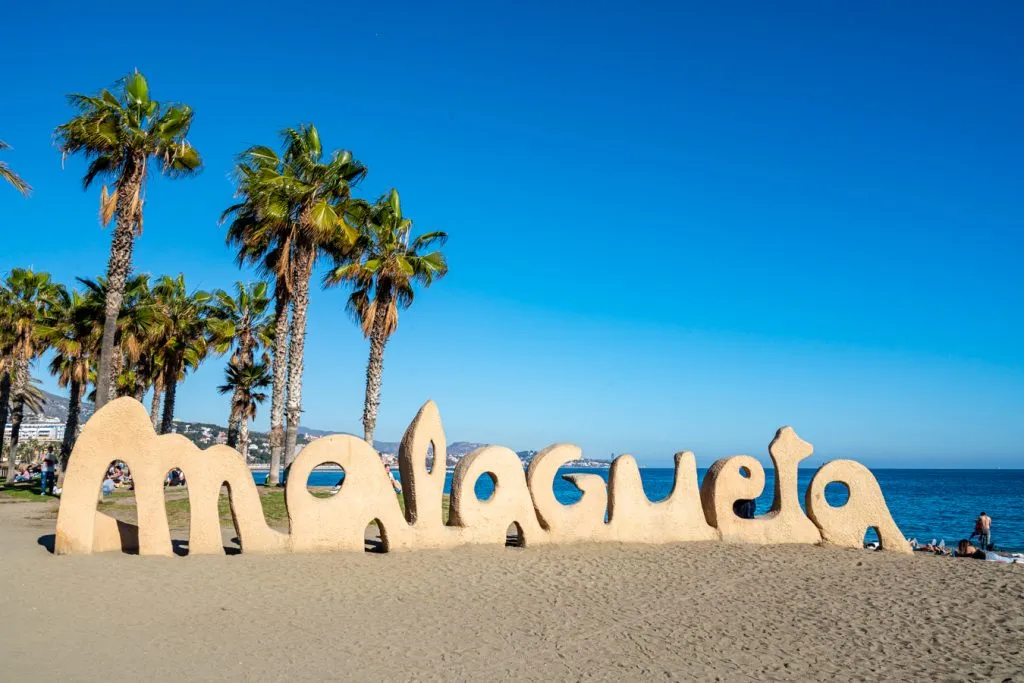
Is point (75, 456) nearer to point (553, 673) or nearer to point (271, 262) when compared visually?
point (553, 673)

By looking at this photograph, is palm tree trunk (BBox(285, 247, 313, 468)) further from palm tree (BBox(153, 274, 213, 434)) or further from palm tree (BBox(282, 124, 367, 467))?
palm tree (BBox(153, 274, 213, 434))

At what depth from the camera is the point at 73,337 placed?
30266 mm

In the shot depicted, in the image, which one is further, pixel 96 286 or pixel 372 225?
pixel 96 286

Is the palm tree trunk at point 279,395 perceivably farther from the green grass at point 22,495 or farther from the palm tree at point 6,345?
the palm tree at point 6,345

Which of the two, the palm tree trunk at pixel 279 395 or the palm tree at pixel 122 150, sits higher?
the palm tree at pixel 122 150

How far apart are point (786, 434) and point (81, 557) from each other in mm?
13629

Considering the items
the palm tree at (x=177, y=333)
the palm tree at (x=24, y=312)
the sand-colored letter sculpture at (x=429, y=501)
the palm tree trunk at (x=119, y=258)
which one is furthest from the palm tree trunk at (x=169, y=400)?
the sand-colored letter sculpture at (x=429, y=501)

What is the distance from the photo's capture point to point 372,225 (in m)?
25.1

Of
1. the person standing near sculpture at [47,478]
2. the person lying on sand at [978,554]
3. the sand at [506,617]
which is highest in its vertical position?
the person standing near sculpture at [47,478]

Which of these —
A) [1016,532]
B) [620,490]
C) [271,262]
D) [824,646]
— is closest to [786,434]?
[620,490]

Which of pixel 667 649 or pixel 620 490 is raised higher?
pixel 620 490

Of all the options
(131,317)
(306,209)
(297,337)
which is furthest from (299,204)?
(131,317)

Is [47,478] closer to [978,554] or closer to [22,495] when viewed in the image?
[22,495]

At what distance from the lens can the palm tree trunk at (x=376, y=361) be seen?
2478cm
